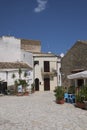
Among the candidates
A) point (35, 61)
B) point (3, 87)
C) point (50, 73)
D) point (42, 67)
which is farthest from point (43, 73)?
point (3, 87)

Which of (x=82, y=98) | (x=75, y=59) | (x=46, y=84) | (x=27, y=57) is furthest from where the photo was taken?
(x=46, y=84)

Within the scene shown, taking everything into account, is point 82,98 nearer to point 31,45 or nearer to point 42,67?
point 42,67

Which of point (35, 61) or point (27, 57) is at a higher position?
point (27, 57)

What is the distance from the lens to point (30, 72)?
3728cm

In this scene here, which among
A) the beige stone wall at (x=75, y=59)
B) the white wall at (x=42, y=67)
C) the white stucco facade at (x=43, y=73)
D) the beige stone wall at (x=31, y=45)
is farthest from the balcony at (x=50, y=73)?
the beige stone wall at (x=75, y=59)

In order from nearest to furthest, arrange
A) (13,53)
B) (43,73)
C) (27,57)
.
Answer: (13,53), (43,73), (27,57)

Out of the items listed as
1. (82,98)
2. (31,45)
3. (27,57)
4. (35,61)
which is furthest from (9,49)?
(82,98)

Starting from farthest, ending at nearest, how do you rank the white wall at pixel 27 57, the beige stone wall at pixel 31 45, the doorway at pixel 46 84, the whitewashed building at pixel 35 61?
the beige stone wall at pixel 31 45 < the doorway at pixel 46 84 < the white wall at pixel 27 57 < the whitewashed building at pixel 35 61

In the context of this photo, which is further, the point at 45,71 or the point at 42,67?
the point at 45,71

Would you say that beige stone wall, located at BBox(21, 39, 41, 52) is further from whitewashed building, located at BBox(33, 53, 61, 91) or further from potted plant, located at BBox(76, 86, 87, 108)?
potted plant, located at BBox(76, 86, 87, 108)

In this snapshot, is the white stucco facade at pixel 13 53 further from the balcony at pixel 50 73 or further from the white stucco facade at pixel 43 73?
the balcony at pixel 50 73

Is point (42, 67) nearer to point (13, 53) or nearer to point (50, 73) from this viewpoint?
point (50, 73)

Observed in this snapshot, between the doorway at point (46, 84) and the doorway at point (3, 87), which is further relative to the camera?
the doorway at point (46, 84)

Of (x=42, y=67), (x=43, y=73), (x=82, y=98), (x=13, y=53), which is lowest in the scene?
(x=82, y=98)
